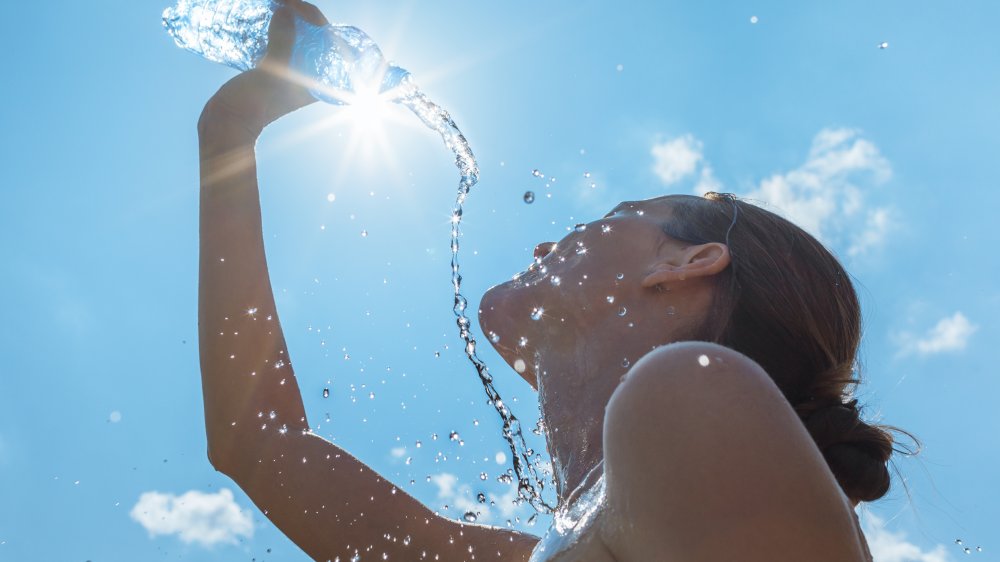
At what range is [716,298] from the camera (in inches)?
105

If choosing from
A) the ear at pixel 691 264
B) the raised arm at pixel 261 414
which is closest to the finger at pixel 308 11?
the raised arm at pixel 261 414

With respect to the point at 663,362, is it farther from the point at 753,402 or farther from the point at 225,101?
the point at 225,101

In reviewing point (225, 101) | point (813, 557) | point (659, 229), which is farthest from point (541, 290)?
point (225, 101)

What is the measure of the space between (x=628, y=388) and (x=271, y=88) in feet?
9.78

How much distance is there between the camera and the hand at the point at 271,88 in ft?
12.2

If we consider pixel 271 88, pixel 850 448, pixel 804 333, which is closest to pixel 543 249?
pixel 804 333

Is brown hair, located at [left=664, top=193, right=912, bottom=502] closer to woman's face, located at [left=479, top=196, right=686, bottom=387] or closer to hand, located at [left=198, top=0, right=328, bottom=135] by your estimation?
woman's face, located at [left=479, top=196, right=686, bottom=387]

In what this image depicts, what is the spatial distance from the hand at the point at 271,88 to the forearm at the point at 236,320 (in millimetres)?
164

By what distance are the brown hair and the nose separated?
0.48 m

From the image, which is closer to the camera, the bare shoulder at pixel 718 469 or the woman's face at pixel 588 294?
the bare shoulder at pixel 718 469

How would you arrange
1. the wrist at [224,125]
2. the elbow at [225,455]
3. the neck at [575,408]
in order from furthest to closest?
1. the wrist at [224,125]
2. the elbow at [225,455]
3. the neck at [575,408]

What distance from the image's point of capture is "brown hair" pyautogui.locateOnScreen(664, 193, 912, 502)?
2.62m

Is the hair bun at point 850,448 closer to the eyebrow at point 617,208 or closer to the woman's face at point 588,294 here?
the woman's face at point 588,294

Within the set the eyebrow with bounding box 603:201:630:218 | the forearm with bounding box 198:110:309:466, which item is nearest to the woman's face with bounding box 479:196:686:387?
the eyebrow with bounding box 603:201:630:218
